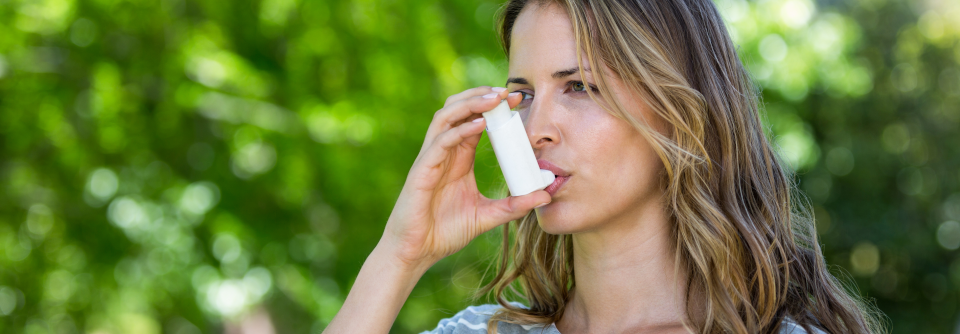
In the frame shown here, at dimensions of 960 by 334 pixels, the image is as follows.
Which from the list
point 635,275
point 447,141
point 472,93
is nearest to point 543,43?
point 472,93

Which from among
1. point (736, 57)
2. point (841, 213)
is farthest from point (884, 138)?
point (736, 57)

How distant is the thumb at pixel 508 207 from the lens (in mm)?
1976

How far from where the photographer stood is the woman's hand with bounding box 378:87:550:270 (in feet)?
6.49

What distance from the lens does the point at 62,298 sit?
5676 millimetres

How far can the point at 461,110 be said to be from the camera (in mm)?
1981

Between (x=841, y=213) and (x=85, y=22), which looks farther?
(x=841, y=213)

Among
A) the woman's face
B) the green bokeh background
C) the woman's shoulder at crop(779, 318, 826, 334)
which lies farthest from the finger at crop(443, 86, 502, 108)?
the green bokeh background

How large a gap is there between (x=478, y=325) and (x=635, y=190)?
716 mm

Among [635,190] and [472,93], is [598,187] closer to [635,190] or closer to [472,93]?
[635,190]

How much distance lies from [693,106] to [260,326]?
504cm

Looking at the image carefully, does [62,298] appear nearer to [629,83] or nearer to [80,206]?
[80,206]

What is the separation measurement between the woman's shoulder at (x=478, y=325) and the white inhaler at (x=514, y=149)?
566 millimetres

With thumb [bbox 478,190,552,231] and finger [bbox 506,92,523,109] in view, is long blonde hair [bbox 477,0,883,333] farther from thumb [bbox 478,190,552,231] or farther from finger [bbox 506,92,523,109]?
thumb [bbox 478,190,552,231]

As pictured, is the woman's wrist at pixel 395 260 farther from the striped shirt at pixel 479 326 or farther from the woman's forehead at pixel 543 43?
the woman's forehead at pixel 543 43
